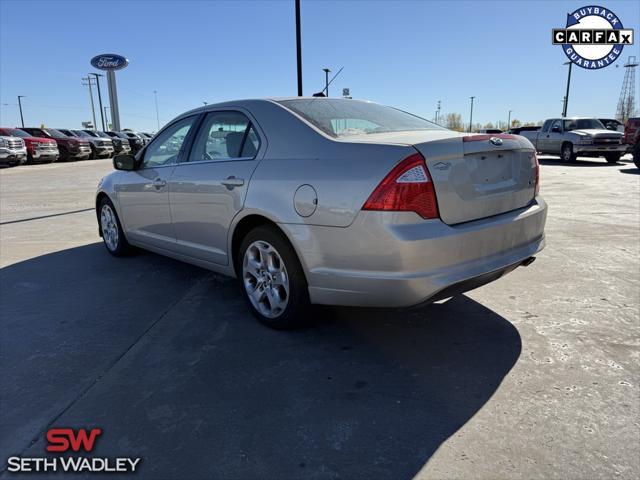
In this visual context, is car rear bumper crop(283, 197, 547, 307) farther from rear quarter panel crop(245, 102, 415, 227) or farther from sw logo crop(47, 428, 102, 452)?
sw logo crop(47, 428, 102, 452)

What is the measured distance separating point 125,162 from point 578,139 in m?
17.9

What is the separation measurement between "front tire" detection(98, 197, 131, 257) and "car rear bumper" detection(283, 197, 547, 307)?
3141 millimetres

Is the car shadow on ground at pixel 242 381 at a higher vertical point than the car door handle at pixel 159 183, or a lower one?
lower

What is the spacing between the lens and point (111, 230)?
219 inches

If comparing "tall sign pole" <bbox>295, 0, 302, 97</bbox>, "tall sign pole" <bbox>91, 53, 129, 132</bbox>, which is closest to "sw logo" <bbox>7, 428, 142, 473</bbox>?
"tall sign pole" <bbox>295, 0, 302, 97</bbox>

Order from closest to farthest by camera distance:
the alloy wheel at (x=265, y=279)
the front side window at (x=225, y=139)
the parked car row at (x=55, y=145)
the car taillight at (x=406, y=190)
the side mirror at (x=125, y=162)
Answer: the car taillight at (x=406, y=190)
the alloy wheel at (x=265, y=279)
the front side window at (x=225, y=139)
the side mirror at (x=125, y=162)
the parked car row at (x=55, y=145)

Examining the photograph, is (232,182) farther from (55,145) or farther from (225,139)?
(55,145)

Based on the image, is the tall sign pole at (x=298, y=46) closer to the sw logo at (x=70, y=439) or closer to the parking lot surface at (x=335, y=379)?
the parking lot surface at (x=335, y=379)

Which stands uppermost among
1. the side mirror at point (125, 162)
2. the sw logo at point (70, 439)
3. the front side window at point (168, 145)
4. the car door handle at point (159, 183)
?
the front side window at point (168, 145)

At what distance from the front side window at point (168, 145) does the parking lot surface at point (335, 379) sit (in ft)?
3.88

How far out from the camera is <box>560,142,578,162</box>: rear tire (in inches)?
723

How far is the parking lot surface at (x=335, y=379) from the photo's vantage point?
2.07m

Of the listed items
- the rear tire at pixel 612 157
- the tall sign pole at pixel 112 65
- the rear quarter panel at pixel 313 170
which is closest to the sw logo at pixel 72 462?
the rear quarter panel at pixel 313 170

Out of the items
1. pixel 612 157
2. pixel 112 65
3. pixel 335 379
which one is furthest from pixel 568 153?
pixel 112 65
